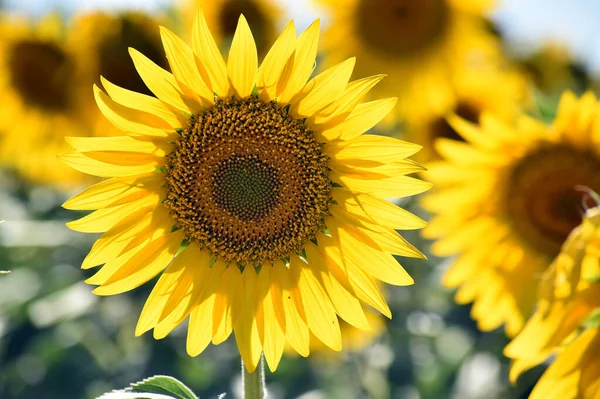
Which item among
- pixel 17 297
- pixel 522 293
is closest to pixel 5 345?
pixel 17 297

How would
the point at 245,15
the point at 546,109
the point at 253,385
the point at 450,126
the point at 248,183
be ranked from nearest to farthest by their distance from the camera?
the point at 253,385 < the point at 248,183 < the point at 546,109 < the point at 450,126 < the point at 245,15

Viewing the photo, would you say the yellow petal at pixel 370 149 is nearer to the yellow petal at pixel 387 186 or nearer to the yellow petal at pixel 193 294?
the yellow petal at pixel 387 186

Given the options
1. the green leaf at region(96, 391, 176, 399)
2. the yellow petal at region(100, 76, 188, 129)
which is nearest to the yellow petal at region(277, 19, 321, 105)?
the yellow petal at region(100, 76, 188, 129)

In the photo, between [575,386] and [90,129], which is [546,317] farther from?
[90,129]

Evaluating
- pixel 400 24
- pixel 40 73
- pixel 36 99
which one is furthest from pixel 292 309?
pixel 36 99

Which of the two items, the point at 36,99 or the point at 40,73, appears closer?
the point at 40,73

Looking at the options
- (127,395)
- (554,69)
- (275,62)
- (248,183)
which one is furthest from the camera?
(554,69)

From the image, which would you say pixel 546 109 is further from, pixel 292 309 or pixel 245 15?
pixel 245 15
